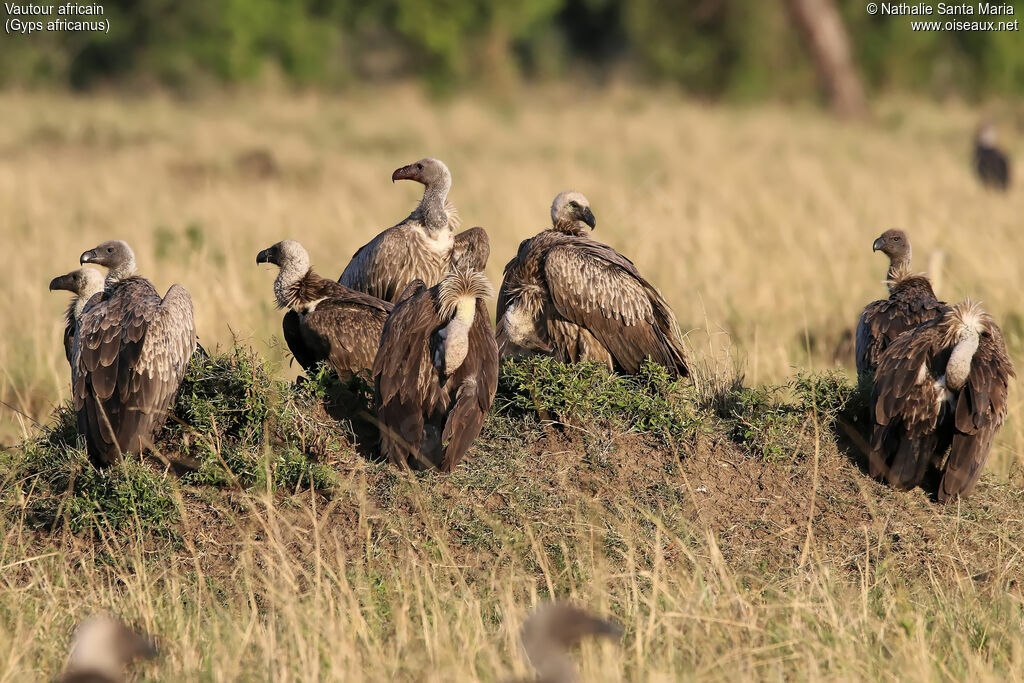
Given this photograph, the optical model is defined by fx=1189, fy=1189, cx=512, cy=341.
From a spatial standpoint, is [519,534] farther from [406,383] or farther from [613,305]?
[613,305]

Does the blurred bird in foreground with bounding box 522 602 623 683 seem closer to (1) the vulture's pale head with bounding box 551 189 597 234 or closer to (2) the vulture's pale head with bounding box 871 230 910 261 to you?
(1) the vulture's pale head with bounding box 551 189 597 234

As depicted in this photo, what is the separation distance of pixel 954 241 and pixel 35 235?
893 cm

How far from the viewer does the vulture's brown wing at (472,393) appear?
5.18 m

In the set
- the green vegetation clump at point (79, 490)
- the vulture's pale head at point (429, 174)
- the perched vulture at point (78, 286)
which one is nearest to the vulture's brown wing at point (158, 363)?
the green vegetation clump at point (79, 490)

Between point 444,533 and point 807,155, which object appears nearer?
point 444,533

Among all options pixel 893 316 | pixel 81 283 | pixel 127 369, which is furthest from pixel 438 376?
pixel 893 316

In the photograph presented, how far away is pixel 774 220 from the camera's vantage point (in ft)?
43.7

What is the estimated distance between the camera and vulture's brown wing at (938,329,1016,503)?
5.23m

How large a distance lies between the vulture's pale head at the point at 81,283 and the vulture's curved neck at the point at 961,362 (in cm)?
450

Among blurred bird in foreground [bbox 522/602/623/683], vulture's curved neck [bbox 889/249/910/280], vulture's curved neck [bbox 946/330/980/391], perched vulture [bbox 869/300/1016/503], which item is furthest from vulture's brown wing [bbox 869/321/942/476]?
blurred bird in foreground [bbox 522/602/623/683]

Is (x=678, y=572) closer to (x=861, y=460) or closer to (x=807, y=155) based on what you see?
(x=861, y=460)

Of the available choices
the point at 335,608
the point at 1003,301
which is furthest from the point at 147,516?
the point at 1003,301

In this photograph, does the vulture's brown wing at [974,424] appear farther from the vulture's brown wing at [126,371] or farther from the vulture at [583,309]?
the vulture's brown wing at [126,371]

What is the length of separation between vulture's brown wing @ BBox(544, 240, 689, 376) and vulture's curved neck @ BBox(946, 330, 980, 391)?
1.63 meters
